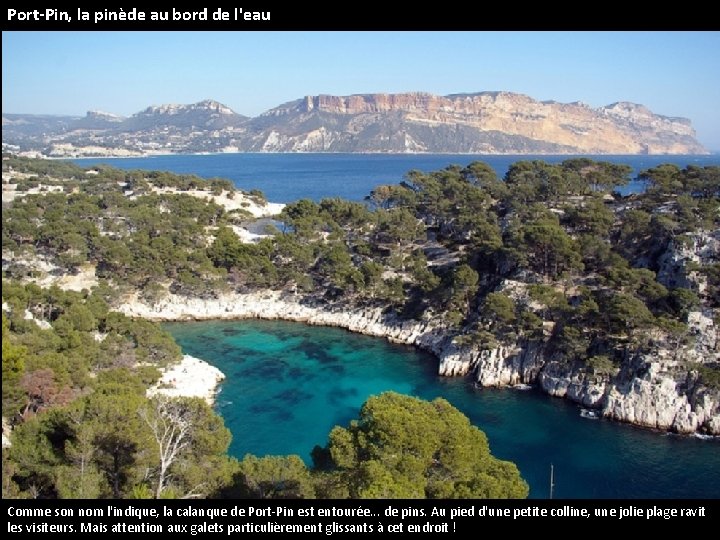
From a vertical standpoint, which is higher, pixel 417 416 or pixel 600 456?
pixel 417 416

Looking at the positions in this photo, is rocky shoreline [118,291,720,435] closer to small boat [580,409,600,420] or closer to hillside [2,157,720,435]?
Result: hillside [2,157,720,435]

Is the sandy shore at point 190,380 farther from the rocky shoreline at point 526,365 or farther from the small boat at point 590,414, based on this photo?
the small boat at point 590,414
